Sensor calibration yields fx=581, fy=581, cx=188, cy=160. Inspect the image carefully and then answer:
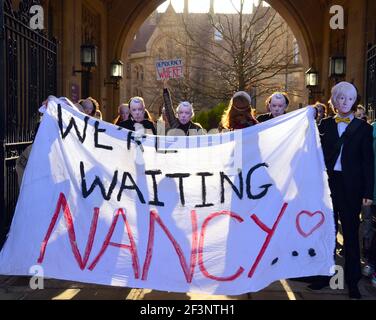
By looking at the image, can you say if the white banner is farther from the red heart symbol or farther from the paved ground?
the paved ground

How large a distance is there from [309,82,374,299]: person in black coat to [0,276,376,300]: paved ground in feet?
0.96

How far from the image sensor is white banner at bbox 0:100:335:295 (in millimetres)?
4441

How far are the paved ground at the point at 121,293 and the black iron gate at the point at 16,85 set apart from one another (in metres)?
0.91

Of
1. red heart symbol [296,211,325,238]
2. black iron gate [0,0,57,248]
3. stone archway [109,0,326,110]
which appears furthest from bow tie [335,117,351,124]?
stone archway [109,0,326,110]

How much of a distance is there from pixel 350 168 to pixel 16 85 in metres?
3.93

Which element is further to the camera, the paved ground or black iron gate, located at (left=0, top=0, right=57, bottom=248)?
black iron gate, located at (left=0, top=0, right=57, bottom=248)

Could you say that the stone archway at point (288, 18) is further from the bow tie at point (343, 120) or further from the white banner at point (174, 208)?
the white banner at point (174, 208)

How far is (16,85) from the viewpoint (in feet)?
22.1

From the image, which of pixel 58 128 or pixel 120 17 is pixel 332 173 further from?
pixel 120 17

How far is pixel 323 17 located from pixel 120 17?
5.76 metres

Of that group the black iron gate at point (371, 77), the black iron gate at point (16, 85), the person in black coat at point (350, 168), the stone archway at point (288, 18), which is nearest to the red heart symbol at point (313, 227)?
the person in black coat at point (350, 168)

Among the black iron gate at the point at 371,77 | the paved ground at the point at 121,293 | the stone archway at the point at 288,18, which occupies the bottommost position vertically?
the paved ground at the point at 121,293

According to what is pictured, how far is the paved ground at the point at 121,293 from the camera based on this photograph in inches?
189

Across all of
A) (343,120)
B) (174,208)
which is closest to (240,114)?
(343,120)
